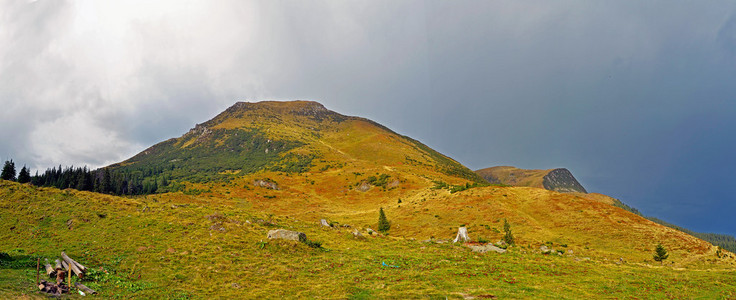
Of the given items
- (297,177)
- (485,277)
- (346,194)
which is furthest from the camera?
(297,177)

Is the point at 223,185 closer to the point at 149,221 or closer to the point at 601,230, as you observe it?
the point at 149,221

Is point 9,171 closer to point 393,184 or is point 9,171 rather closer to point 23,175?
point 23,175

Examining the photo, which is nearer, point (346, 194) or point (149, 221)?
point (149, 221)

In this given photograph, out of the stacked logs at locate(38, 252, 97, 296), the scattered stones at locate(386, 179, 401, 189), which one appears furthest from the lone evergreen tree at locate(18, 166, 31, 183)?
A: the scattered stones at locate(386, 179, 401, 189)

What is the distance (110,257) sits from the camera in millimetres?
21578

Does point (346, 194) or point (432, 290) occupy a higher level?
point (346, 194)

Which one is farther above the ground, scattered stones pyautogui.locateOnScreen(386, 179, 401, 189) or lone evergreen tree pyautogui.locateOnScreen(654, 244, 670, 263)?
scattered stones pyautogui.locateOnScreen(386, 179, 401, 189)

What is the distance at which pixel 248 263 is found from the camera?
22.6 m

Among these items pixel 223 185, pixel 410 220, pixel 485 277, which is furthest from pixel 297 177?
pixel 485 277

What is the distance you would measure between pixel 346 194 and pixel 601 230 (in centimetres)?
7589

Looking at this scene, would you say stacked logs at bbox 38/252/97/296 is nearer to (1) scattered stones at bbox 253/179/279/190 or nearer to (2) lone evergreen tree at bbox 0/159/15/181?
(2) lone evergreen tree at bbox 0/159/15/181

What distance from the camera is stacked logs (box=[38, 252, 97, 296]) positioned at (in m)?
14.2

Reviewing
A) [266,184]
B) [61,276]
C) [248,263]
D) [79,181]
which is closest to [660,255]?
[248,263]

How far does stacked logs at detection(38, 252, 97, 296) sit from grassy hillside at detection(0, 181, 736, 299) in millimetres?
709
